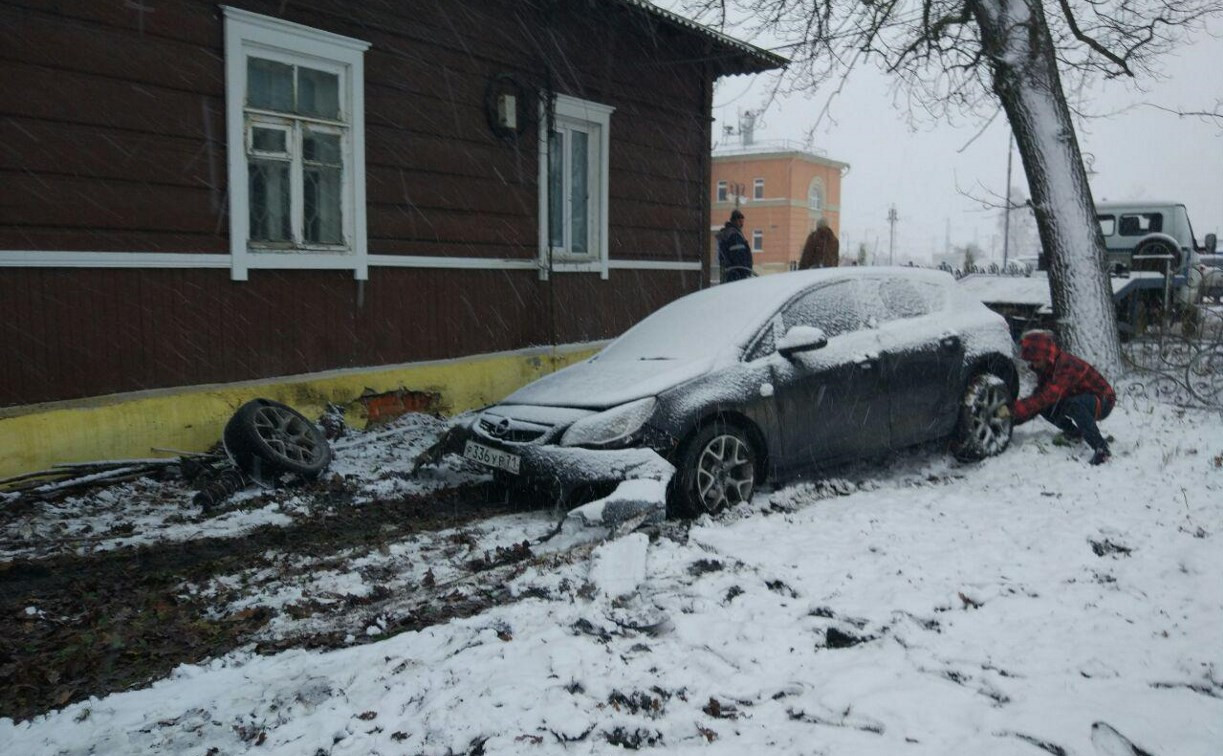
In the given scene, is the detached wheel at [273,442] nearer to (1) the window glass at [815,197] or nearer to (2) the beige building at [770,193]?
(2) the beige building at [770,193]

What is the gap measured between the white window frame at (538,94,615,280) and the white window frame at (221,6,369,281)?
2.38 metres

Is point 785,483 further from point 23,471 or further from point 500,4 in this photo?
point 500,4

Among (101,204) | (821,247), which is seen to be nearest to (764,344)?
(101,204)

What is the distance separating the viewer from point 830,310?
Result: 6449mm

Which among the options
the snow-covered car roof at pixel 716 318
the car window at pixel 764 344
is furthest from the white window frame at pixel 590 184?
the car window at pixel 764 344

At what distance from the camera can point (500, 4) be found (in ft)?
30.2

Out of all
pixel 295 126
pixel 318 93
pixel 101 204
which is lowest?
pixel 101 204

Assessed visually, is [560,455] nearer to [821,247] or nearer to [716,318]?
[716,318]

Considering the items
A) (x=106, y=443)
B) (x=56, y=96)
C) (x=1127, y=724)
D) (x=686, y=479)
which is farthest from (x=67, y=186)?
(x=1127, y=724)

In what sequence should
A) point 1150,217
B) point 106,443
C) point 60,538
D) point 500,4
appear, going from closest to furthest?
point 60,538 → point 106,443 → point 500,4 → point 1150,217

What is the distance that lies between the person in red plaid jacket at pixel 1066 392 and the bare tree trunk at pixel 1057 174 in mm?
3369

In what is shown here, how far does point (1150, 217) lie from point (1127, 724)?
16156mm

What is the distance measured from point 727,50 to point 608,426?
8.00m

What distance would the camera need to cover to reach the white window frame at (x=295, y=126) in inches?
271
